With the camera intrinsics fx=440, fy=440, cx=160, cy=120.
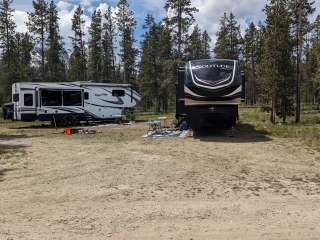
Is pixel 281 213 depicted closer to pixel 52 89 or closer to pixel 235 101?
pixel 235 101

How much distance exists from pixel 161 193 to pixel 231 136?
10.2 metres

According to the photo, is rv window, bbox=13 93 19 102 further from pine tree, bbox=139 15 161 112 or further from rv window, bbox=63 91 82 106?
pine tree, bbox=139 15 161 112

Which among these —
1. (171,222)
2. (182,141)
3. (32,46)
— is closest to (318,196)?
(171,222)

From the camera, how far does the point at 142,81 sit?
59.2m

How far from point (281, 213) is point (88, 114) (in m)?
23.1

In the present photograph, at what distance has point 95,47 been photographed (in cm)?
6266

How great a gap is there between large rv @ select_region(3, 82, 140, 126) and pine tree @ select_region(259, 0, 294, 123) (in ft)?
32.5

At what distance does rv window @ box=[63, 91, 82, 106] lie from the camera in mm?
28188

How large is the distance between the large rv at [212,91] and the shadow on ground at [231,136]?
0.65 metres

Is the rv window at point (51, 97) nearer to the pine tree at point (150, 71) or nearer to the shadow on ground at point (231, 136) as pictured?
the shadow on ground at point (231, 136)

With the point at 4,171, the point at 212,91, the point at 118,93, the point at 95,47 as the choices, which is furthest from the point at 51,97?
the point at 95,47

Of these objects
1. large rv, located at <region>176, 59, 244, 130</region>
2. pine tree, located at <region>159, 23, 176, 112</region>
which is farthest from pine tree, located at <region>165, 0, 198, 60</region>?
large rv, located at <region>176, 59, 244, 130</region>

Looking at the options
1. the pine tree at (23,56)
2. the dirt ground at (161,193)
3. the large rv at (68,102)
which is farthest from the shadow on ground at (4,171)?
the pine tree at (23,56)

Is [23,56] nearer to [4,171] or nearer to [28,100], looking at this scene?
[28,100]
